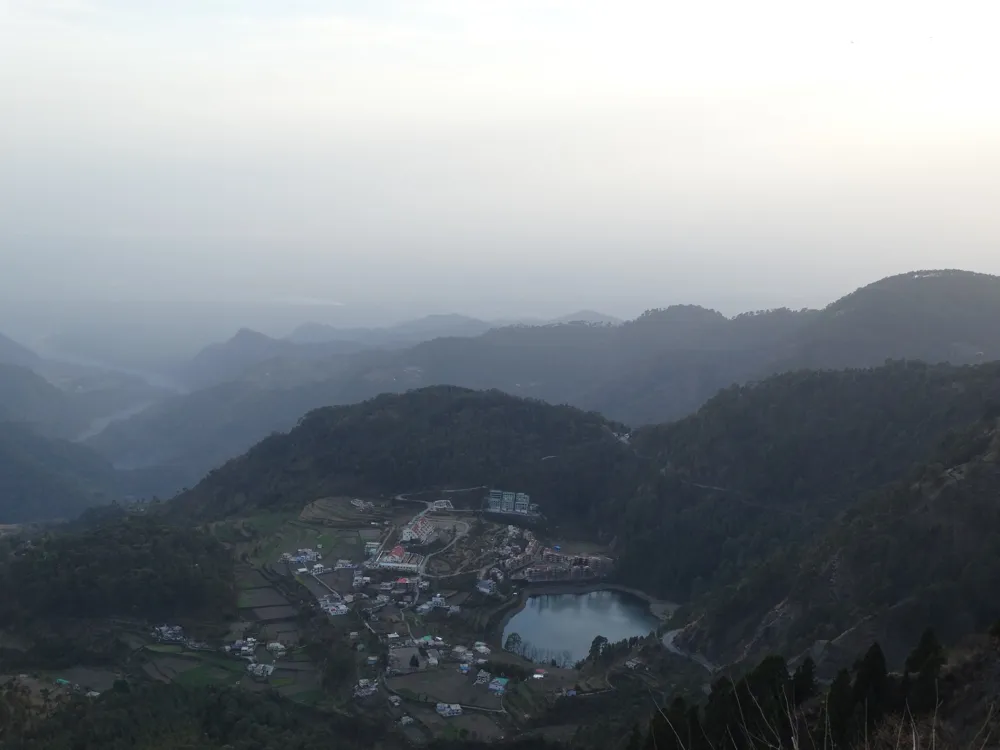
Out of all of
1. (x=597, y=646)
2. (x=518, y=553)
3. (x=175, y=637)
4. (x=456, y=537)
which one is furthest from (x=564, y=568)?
(x=175, y=637)

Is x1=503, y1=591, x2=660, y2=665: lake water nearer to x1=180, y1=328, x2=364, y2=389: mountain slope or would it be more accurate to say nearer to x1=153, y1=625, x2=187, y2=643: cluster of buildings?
x1=153, y1=625, x2=187, y2=643: cluster of buildings

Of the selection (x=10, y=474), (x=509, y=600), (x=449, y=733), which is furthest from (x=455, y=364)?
(x=449, y=733)

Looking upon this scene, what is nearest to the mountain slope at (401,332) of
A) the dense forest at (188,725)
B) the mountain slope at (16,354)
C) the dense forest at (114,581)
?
the mountain slope at (16,354)

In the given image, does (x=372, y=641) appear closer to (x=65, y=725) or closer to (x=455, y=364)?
(x=65, y=725)

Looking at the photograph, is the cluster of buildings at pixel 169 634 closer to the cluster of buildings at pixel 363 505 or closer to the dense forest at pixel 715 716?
the dense forest at pixel 715 716

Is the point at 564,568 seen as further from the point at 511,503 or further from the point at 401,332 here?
the point at 401,332

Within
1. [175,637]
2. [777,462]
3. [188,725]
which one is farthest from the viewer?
[777,462]
